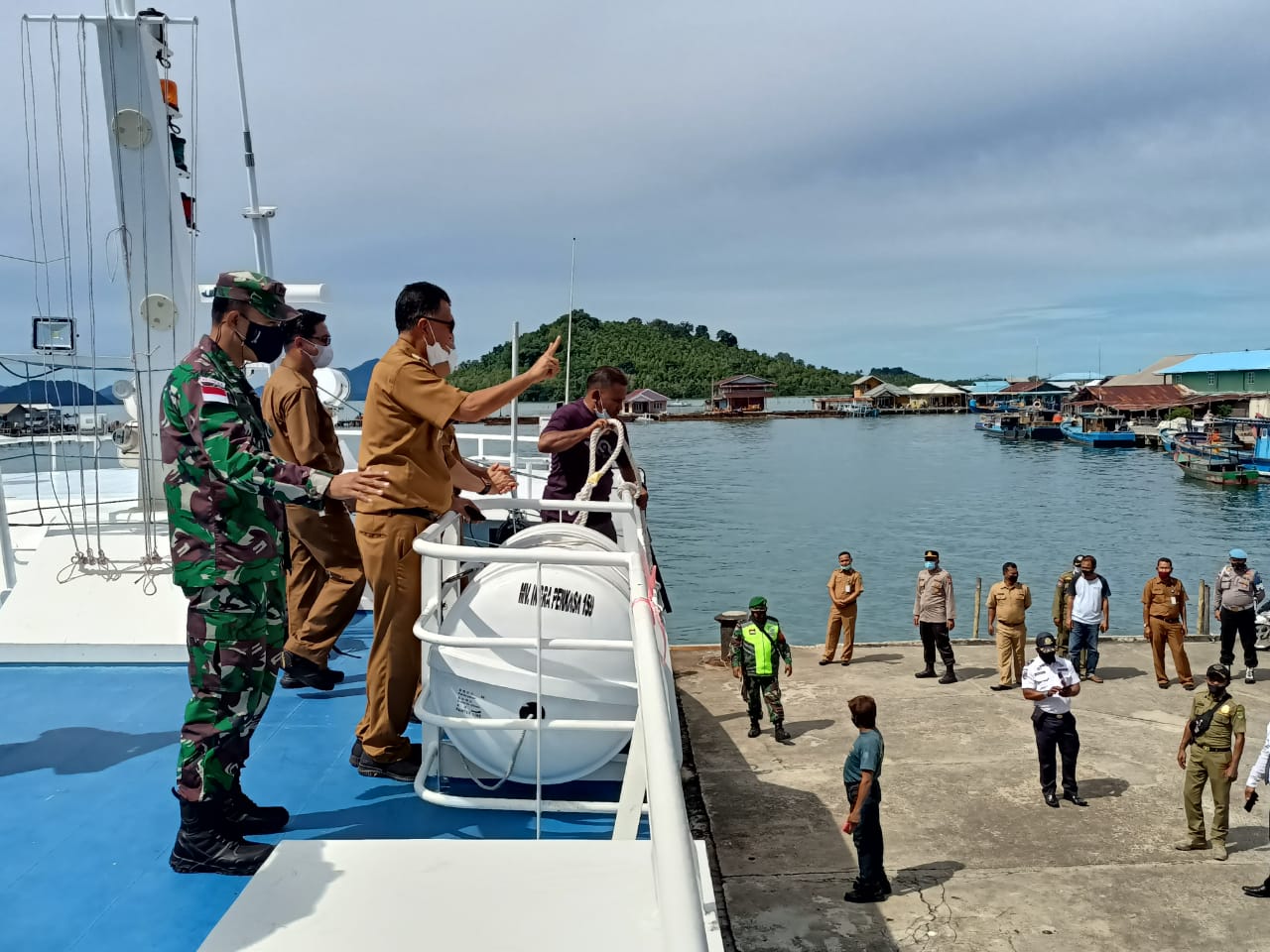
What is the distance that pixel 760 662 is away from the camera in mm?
9766

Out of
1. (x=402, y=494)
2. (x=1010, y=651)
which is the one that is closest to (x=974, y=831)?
(x=1010, y=651)

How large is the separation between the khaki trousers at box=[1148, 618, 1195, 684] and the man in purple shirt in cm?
843

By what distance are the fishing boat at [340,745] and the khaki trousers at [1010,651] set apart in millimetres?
8003

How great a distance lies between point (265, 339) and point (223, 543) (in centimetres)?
74

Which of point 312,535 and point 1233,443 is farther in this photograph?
point 1233,443

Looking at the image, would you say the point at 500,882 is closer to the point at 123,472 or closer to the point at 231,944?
the point at 231,944

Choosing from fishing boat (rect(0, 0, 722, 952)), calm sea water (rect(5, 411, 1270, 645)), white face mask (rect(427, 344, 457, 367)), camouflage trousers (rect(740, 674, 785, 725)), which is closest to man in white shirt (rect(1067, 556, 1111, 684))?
camouflage trousers (rect(740, 674, 785, 725))

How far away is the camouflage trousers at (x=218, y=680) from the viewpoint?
3.07 m

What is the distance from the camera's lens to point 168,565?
5.99 metres

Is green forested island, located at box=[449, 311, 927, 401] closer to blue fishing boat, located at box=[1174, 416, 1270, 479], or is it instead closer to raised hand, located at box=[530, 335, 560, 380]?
blue fishing boat, located at box=[1174, 416, 1270, 479]

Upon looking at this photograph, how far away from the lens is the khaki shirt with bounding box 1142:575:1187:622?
447 inches

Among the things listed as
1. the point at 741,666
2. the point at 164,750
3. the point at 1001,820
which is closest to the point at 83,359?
the point at 164,750

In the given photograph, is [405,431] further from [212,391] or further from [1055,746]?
[1055,746]

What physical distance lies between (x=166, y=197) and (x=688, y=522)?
3724 cm
